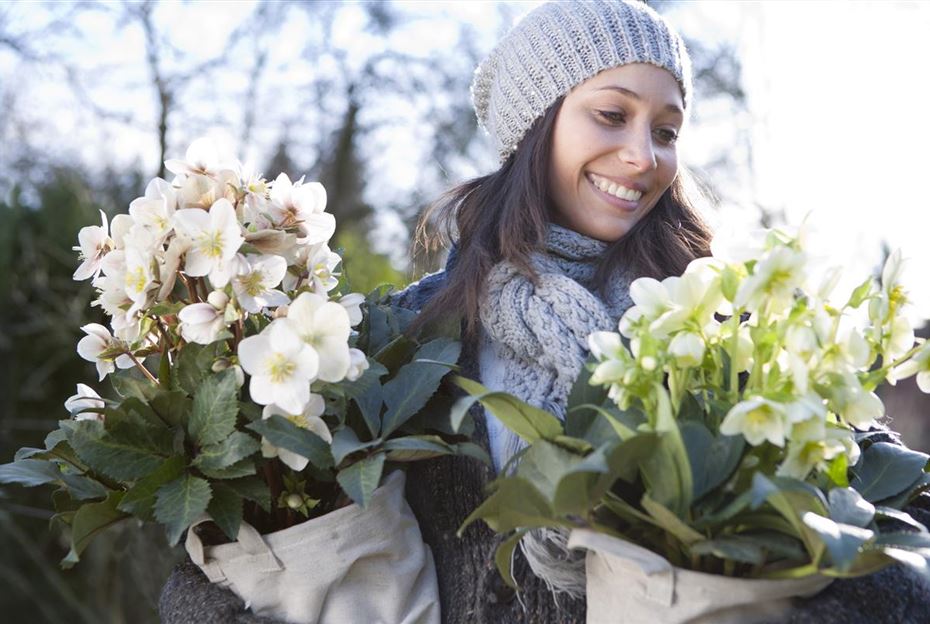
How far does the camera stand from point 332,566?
1.26m

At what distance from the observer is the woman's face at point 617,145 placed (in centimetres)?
163

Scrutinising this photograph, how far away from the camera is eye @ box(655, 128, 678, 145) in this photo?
5.47 ft

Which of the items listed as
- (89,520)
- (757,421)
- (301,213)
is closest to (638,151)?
(301,213)

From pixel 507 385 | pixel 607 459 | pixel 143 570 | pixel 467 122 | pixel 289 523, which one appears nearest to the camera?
pixel 607 459

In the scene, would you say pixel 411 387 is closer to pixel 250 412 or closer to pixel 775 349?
pixel 250 412

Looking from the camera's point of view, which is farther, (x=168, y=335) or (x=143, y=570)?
(x=143, y=570)

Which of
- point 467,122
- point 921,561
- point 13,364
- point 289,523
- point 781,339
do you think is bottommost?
point 13,364

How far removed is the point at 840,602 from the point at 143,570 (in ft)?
9.73

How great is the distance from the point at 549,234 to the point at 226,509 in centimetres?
73

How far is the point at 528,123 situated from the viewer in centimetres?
177

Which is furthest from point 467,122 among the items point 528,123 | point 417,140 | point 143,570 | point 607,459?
point 607,459

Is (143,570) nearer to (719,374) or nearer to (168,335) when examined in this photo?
(168,335)

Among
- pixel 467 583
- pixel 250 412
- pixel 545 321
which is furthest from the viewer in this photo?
pixel 545 321

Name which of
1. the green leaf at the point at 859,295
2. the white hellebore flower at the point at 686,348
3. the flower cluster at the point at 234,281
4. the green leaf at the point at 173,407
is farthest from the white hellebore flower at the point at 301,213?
the green leaf at the point at 859,295
